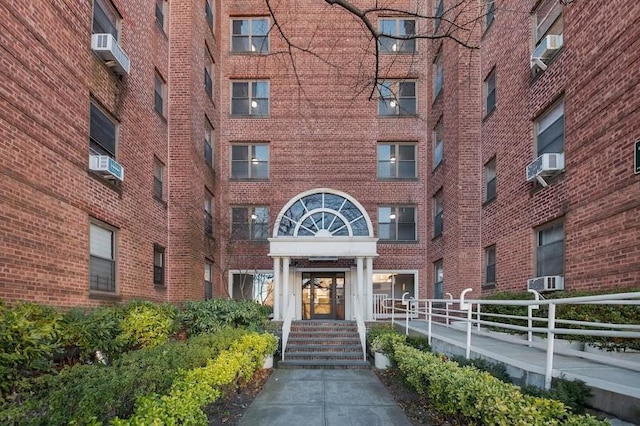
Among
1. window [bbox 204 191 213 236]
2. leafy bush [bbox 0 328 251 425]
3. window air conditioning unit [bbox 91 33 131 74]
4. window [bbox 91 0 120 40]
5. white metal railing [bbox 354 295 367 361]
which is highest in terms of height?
window [bbox 91 0 120 40]

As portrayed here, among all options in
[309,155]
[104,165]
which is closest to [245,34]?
[309,155]

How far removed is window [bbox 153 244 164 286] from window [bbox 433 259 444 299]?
9.27 meters

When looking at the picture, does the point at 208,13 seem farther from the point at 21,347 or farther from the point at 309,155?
the point at 21,347

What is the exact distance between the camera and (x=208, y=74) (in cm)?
1578

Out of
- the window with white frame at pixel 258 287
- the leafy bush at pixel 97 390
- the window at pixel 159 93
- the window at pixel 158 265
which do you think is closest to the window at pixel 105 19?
the window at pixel 159 93

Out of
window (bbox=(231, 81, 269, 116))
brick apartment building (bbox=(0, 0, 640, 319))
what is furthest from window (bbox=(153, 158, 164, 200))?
window (bbox=(231, 81, 269, 116))

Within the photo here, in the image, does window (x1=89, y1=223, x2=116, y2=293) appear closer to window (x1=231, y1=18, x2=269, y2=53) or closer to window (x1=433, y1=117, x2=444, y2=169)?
window (x1=433, y1=117, x2=444, y2=169)

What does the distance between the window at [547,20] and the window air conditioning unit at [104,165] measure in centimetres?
987

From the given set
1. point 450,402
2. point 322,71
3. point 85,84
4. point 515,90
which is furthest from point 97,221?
point 322,71

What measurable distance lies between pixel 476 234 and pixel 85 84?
35.6 ft

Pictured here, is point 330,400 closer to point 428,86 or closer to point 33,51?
point 33,51

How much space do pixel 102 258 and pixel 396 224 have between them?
11.3 m

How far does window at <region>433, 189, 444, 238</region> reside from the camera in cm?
1501

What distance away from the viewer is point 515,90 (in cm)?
1042
